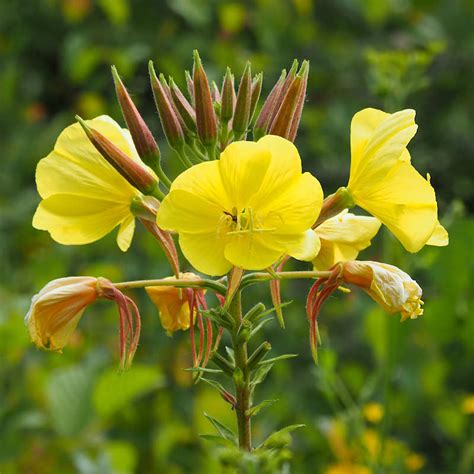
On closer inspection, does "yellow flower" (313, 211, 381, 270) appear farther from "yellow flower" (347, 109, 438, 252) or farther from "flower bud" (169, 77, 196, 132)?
"flower bud" (169, 77, 196, 132)

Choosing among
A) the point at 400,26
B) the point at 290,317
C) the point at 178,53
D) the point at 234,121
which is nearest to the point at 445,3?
the point at 400,26

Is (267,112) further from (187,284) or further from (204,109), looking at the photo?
(187,284)

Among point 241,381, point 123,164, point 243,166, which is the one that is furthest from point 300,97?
point 241,381

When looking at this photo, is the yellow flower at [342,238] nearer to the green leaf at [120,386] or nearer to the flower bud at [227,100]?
the flower bud at [227,100]

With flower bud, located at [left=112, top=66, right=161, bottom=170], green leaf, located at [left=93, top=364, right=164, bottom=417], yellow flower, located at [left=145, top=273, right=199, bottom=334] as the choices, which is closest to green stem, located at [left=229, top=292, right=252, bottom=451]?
yellow flower, located at [left=145, top=273, right=199, bottom=334]

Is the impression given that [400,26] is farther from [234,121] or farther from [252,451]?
[252,451]

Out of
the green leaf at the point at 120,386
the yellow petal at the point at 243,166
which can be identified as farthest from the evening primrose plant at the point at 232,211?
the green leaf at the point at 120,386

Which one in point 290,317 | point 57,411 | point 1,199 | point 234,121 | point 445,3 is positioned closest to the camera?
point 234,121
